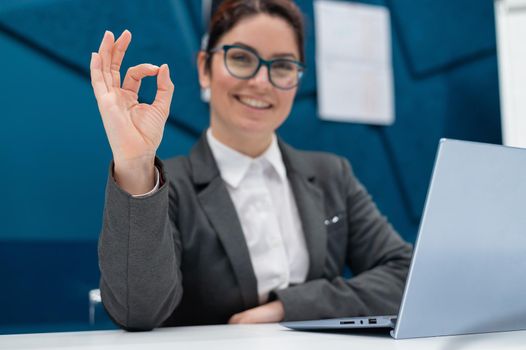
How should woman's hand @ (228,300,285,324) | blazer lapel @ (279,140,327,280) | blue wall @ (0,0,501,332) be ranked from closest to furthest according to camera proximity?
woman's hand @ (228,300,285,324), blazer lapel @ (279,140,327,280), blue wall @ (0,0,501,332)

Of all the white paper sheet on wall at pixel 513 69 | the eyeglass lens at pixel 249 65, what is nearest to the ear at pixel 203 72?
the eyeglass lens at pixel 249 65

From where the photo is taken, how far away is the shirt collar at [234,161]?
1.56 m

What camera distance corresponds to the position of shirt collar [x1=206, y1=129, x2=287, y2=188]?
5.11 ft

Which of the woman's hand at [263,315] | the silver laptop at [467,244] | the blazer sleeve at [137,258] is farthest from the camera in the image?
the woman's hand at [263,315]

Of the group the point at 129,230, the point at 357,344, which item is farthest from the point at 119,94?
the point at 357,344

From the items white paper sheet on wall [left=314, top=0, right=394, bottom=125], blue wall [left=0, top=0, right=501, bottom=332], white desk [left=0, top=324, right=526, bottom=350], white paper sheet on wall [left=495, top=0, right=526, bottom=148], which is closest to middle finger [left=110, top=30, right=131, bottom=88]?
white desk [left=0, top=324, right=526, bottom=350]

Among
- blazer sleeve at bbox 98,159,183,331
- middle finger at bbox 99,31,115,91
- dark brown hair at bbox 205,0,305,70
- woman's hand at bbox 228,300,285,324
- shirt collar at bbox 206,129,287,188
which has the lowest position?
woman's hand at bbox 228,300,285,324

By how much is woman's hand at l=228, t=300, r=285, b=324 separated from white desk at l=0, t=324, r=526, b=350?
0.29 meters

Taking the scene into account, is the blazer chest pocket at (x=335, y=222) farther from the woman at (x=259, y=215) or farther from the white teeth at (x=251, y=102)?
the white teeth at (x=251, y=102)

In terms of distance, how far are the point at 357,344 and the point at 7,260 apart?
1.38 m

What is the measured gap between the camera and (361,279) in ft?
4.68

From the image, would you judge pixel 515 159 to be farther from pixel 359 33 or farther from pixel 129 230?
pixel 359 33

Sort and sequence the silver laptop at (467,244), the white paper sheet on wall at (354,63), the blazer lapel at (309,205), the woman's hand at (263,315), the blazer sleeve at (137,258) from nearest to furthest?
1. the silver laptop at (467,244)
2. the blazer sleeve at (137,258)
3. the woman's hand at (263,315)
4. the blazer lapel at (309,205)
5. the white paper sheet on wall at (354,63)

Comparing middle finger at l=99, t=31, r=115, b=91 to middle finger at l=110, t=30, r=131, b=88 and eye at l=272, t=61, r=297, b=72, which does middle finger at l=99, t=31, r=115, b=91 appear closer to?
middle finger at l=110, t=30, r=131, b=88
